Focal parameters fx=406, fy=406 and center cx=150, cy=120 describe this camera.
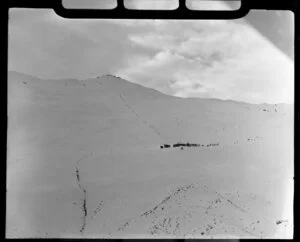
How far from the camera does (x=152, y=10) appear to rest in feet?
4.18

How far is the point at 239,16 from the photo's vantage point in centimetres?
129

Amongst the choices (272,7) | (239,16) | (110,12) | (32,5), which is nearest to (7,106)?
(32,5)

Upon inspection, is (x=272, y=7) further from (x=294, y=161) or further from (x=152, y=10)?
(x=294, y=161)
